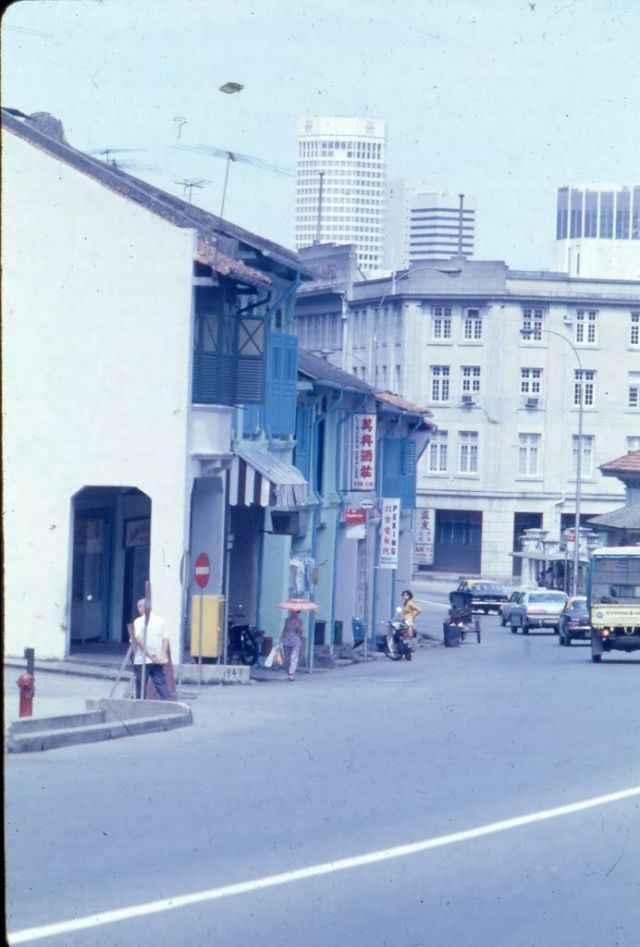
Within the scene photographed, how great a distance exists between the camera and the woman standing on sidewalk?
34.6 metres

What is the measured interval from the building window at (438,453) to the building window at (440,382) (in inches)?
89.2

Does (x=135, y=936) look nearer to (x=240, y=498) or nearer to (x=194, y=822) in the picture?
(x=194, y=822)

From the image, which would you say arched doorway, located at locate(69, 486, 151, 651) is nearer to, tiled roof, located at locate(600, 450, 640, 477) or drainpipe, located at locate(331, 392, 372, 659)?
drainpipe, located at locate(331, 392, 372, 659)

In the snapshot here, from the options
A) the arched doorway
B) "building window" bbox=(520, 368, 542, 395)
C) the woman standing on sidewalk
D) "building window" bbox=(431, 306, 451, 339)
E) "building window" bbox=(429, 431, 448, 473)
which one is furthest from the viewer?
"building window" bbox=(429, 431, 448, 473)

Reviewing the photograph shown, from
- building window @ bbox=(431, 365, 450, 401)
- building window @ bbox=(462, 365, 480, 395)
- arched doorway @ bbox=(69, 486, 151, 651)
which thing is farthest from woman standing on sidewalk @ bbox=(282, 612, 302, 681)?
building window @ bbox=(462, 365, 480, 395)

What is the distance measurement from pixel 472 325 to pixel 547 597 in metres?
18.6

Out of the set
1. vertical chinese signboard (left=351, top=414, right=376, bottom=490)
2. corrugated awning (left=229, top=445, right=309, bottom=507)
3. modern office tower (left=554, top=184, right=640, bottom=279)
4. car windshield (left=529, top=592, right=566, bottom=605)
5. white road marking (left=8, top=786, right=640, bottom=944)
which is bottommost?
car windshield (left=529, top=592, right=566, bottom=605)

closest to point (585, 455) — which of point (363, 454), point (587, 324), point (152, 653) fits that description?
point (587, 324)

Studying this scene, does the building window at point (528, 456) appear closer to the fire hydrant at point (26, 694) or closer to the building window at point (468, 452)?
the building window at point (468, 452)

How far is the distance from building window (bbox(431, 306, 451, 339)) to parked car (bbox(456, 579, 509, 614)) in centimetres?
1082

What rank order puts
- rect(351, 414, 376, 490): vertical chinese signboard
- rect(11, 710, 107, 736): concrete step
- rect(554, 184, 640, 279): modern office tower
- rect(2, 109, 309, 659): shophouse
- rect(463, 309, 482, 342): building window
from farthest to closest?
rect(554, 184, 640, 279): modern office tower
rect(463, 309, 482, 342): building window
rect(351, 414, 376, 490): vertical chinese signboard
rect(2, 109, 309, 659): shophouse
rect(11, 710, 107, 736): concrete step

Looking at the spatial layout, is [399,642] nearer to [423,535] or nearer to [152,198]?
[152,198]

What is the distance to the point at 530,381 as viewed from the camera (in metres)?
81.0

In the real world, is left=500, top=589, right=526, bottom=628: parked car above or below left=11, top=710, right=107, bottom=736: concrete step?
below
